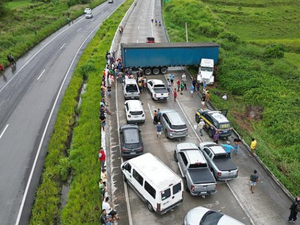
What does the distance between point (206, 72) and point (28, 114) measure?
58.4 feet

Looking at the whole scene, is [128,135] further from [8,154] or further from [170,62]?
[170,62]

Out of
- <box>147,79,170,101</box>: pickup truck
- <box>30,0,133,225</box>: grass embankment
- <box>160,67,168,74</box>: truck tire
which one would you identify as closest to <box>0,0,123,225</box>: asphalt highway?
<box>30,0,133,225</box>: grass embankment

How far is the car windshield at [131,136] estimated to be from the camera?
56.3 feet

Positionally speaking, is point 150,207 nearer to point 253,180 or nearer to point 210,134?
point 253,180

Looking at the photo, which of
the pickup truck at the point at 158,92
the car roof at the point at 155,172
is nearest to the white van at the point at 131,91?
the pickup truck at the point at 158,92

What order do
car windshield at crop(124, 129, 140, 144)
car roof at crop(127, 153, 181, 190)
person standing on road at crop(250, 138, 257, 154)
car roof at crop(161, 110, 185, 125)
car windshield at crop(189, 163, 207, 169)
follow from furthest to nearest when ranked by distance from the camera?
car roof at crop(161, 110, 185, 125) < person standing on road at crop(250, 138, 257, 154) < car windshield at crop(124, 129, 140, 144) < car windshield at crop(189, 163, 207, 169) < car roof at crop(127, 153, 181, 190)

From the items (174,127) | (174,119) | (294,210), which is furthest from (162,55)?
(294,210)

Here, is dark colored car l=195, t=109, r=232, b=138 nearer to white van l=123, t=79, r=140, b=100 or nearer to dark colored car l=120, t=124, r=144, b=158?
dark colored car l=120, t=124, r=144, b=158

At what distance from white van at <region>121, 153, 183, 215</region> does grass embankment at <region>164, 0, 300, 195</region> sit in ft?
25.0

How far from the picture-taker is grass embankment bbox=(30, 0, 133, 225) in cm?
1384

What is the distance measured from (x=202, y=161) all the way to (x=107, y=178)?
5.47m

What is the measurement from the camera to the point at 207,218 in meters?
11.7

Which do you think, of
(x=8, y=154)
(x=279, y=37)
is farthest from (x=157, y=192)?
(x=279, y=37)

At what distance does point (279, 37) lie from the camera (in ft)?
164
